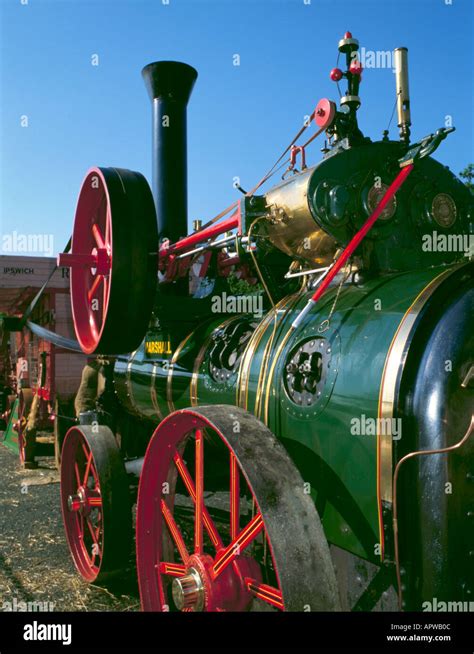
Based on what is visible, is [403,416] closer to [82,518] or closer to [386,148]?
[386,148]

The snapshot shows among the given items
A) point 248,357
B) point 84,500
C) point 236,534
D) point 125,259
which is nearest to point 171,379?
point 125,259

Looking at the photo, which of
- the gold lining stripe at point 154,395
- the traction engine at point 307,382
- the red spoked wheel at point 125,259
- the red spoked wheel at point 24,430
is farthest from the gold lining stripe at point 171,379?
the red spoked wheel at point 24,430

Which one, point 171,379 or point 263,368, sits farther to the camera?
point 171,379

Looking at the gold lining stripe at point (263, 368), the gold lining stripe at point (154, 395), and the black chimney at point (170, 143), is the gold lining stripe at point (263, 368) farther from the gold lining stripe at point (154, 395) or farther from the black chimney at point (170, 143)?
the black chimney at point (170, 143)

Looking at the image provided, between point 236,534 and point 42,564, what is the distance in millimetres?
2524

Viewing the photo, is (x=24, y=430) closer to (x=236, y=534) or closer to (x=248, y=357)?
(x=248, y=357)

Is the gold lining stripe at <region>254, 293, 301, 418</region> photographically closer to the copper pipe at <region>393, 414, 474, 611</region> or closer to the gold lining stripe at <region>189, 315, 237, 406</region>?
the gold lining stripe at <region>189, 315, 237, 406</region>

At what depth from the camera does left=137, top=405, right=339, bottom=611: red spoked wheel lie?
6.56 feet

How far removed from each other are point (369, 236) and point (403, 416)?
94 cm

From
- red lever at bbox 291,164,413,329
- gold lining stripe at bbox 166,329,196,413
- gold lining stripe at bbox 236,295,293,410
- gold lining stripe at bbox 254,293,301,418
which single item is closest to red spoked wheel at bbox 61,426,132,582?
gold lining stripe at bbox 166,329,196,413

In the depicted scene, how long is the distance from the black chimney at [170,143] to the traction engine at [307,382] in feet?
Answer: 2.40

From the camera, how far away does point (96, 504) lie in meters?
4.15

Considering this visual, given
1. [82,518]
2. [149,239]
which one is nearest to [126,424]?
[82,518]

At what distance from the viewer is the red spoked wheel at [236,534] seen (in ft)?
6.56
